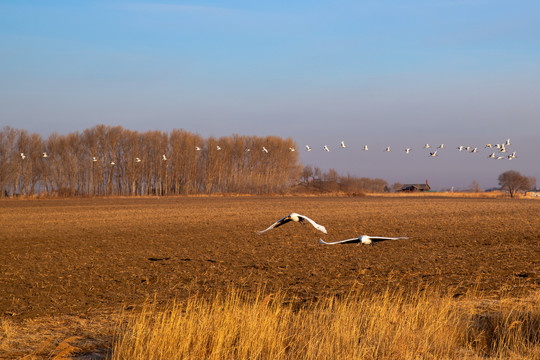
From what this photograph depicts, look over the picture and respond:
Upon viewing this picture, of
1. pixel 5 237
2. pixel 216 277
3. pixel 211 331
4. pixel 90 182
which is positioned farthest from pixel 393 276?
pixel 90 182

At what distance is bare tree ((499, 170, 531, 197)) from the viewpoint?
12718cm

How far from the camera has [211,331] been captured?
8.07 metres

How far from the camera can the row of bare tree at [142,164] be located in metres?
90.6

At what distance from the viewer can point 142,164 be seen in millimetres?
99438

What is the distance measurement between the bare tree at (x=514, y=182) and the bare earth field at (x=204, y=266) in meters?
105

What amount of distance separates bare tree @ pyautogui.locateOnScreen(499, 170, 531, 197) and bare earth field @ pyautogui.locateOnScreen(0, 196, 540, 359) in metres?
105

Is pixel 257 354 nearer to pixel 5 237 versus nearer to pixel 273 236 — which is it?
pixel 273 236

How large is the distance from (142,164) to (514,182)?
80.7 m

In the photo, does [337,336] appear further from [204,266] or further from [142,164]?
[142,164]

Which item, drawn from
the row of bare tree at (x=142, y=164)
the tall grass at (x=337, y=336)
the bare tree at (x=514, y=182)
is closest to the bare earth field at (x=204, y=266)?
the tall grass at (x=337, y=336)

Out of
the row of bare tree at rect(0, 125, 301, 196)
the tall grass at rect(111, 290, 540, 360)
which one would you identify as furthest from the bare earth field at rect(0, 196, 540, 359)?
the row of bare tree at rect(0, 125, 301, 196)

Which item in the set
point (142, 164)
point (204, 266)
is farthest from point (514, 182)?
point (204, 266)

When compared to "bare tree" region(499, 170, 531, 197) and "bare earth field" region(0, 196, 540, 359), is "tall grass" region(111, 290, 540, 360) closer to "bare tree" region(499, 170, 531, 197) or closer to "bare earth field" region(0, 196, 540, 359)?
"bare earth field" region(0, 196, 540, 359)

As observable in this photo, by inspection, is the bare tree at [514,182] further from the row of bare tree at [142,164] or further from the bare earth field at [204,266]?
the bare earth field at [204,266]
